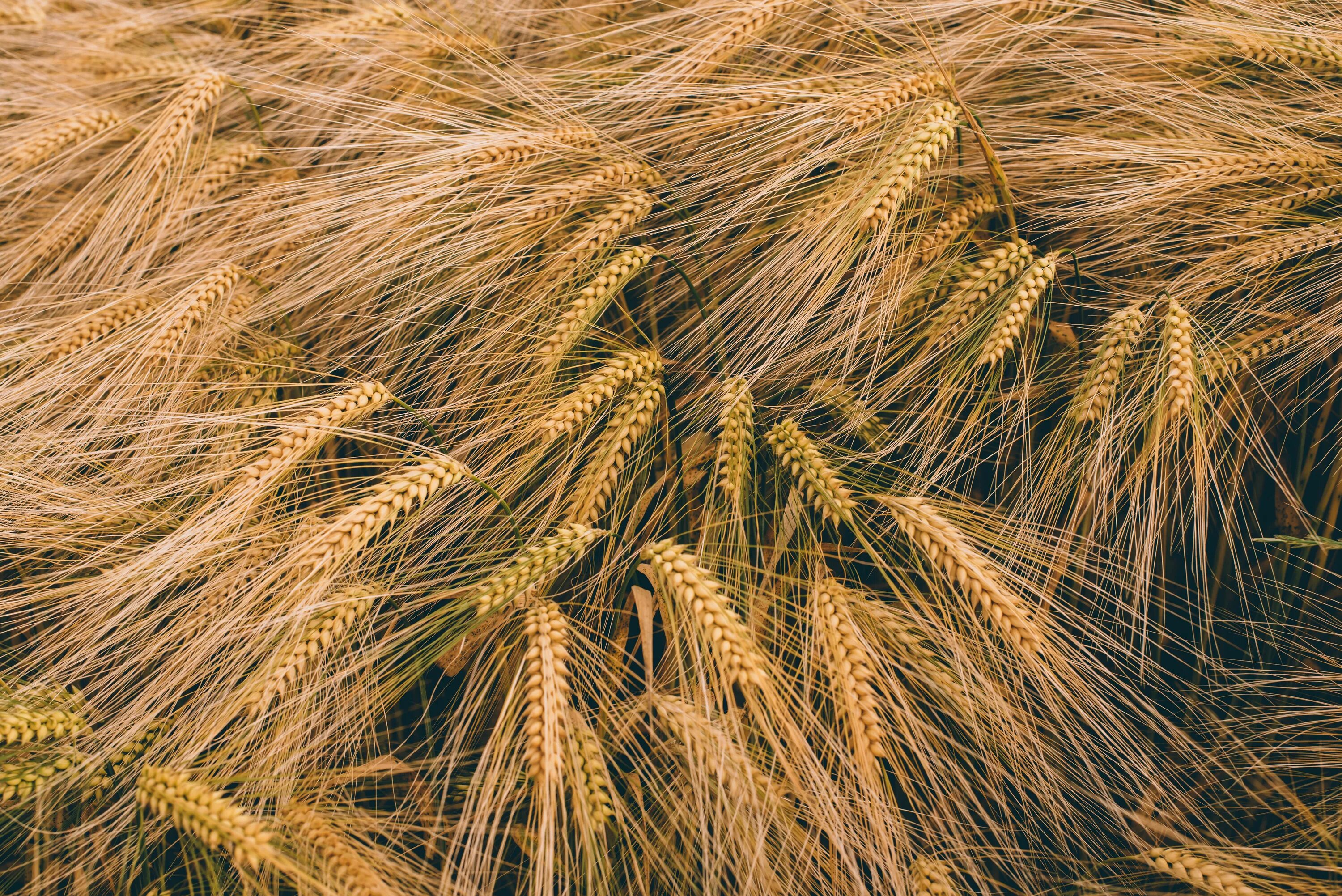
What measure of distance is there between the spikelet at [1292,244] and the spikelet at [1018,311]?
0.32 m

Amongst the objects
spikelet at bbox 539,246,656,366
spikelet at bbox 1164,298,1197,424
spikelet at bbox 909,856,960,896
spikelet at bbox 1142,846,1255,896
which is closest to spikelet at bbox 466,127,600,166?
spikelet at bbox 539,246,656,366

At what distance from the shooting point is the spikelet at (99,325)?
55.0 inches

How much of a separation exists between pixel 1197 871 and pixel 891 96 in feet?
3.99

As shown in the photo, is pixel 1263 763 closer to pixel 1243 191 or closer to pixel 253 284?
pixel 1243 191

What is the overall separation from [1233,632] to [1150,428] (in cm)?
44

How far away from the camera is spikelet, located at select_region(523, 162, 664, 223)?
138 cm

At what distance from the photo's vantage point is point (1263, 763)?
116 cm

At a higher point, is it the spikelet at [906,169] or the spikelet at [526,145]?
the spikelet at [526,145]

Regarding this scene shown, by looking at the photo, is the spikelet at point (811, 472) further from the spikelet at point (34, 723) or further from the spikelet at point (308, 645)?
the spikelet at point (34, 723)

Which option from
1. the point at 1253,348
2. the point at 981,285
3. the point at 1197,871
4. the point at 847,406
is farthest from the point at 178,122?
the point at 1197,871

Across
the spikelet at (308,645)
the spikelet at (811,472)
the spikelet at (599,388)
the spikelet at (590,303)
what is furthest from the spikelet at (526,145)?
the spikelet at (308,645)

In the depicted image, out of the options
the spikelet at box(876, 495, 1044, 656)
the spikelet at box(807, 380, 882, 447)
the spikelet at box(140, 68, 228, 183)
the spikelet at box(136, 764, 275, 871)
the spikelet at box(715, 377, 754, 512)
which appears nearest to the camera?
the spikelet at box(136, 764, 275, 871)

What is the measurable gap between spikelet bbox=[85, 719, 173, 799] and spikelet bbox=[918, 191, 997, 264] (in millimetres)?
1374

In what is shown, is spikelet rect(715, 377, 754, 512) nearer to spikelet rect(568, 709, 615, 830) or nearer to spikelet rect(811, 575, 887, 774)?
spikelet rect(811, 575, 887, 774)
